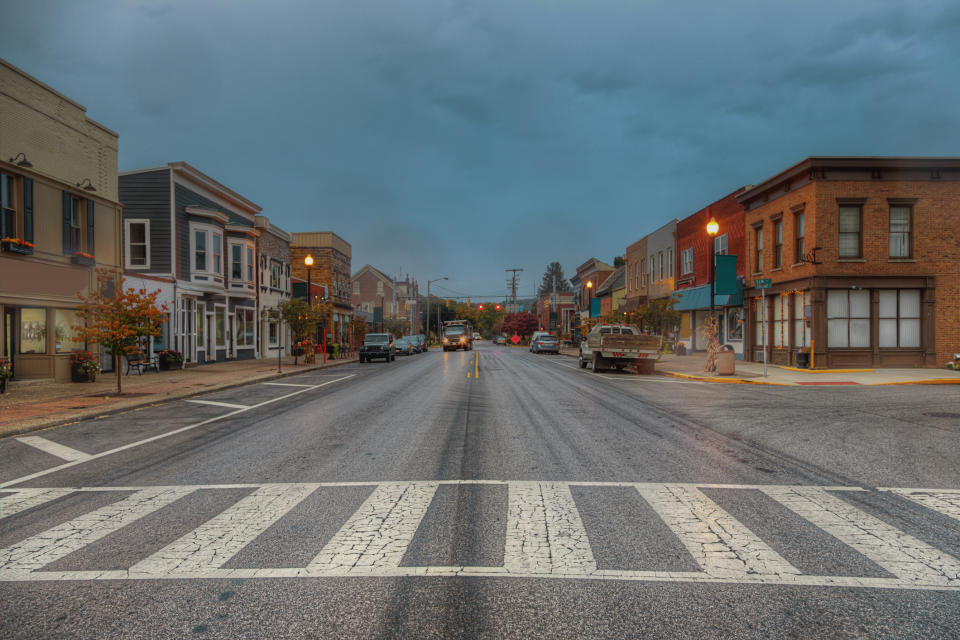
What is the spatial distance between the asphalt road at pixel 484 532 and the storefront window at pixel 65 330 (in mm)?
11279

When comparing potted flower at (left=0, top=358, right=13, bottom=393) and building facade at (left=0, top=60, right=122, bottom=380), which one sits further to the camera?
building facade at (left=0, top=60, right=122, bottom=380)

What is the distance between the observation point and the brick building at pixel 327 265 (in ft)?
162

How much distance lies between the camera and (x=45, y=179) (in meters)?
18.8

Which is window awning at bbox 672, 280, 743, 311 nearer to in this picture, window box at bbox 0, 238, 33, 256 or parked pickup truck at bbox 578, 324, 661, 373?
parked pickup truck at bbox 578, 324, 661, 373

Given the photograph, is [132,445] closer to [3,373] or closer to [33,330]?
[3,373]

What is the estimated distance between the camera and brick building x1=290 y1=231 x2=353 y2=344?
49250 mm

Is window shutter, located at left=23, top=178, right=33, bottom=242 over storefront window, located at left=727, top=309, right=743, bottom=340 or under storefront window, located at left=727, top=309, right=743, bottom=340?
over

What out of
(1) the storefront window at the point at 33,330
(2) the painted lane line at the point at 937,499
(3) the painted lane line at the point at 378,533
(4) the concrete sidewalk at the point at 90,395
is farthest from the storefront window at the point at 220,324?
(2) the painted lane line at the point at 937,499

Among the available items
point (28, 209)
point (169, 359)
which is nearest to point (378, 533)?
point (28, 209)

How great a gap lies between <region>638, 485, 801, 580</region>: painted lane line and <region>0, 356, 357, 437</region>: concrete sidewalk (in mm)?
10316

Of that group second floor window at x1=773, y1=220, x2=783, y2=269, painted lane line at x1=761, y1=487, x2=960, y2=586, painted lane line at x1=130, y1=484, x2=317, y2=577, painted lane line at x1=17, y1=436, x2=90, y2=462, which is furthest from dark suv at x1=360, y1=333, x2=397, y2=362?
painted lane line at x1=761, y1=487, x2=960, y2=586

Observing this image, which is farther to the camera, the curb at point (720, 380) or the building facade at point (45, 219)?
the curb at point (720, 380)

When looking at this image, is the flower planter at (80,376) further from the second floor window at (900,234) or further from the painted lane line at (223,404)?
the second floor window at (900,234)

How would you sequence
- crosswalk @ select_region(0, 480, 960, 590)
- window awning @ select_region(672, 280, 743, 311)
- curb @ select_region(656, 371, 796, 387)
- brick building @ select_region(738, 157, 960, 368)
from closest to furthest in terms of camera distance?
crosswalk @ select_region(0, 480, 960, 590), curb @ select_region(656, 371, 796, 387), brick building @ select_region(738, 157, 960, 368), window awning @ select_region(672, 280, 743, 311)
